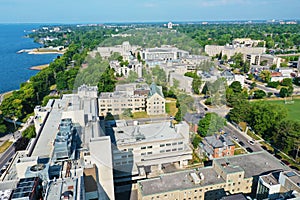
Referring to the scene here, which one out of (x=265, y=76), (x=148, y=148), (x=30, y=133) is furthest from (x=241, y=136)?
(x=265, y=76)

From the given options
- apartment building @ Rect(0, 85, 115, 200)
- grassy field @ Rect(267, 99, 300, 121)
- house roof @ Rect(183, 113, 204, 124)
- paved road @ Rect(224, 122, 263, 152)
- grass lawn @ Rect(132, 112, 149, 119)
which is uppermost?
apartment building @ Rect(0, 85, 115, 200)

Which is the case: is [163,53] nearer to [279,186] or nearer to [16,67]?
[279,186]

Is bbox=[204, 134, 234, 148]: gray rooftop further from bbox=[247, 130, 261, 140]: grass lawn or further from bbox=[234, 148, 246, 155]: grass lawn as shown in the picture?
bbox=[247, 130, 261, 140]: grass lawn

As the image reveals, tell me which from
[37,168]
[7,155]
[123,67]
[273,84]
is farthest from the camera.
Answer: [273,84]

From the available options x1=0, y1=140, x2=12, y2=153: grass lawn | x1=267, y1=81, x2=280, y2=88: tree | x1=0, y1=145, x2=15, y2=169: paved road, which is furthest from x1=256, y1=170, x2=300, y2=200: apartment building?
x1=267, y1=81, x2=280, y2=88: tree

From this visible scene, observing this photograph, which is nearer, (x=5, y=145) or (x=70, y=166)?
(x=70, y=166)

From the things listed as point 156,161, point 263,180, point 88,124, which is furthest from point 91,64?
point 263,180

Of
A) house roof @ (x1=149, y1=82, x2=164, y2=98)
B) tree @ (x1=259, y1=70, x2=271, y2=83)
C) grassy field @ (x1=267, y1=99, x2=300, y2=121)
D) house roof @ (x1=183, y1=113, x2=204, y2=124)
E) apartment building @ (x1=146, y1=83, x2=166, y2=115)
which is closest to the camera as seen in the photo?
house roof @ (x1=149, y1=82, x2=164, y2=98)

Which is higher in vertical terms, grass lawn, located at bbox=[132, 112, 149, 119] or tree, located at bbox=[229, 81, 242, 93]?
tree, located at bbox=[229, 81, 242, 93]

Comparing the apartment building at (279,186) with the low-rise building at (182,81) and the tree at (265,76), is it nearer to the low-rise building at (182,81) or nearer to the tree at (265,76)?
the low-rise building at (182,81)
